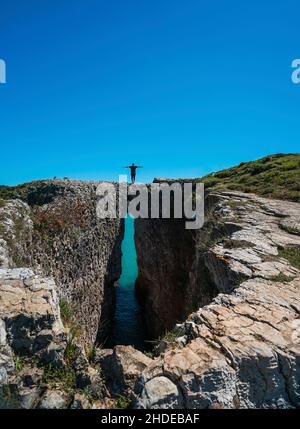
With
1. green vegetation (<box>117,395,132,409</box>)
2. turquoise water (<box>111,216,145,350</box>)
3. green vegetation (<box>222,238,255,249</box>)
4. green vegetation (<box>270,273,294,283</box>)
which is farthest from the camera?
turquoise water (<box>111,216,145,350</box>)

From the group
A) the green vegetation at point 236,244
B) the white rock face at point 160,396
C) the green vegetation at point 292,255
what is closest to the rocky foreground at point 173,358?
the white rock face at point 160,396

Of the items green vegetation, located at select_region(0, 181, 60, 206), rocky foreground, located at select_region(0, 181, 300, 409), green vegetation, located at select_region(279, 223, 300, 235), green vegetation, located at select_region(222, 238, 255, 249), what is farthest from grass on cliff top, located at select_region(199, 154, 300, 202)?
rocky foreground, located at select_region(0, 181, 300, 409)

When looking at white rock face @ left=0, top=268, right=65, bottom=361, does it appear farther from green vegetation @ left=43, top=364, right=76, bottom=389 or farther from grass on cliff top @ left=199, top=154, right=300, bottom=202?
grass on cliff top @ left=199, top=154, right=300, bottom=202

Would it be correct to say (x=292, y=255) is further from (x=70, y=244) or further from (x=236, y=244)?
(x=70, y=244)

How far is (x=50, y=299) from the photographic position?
5695 millimetres

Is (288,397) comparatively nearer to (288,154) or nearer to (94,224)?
(94,224)

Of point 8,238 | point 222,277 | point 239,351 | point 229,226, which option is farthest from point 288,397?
point 8,238

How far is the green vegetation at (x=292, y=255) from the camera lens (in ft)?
24.9
